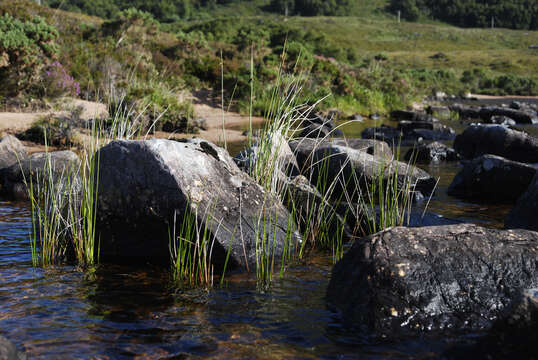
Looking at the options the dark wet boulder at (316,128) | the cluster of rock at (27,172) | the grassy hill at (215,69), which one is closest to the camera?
the dark wet boulder at (316,128)

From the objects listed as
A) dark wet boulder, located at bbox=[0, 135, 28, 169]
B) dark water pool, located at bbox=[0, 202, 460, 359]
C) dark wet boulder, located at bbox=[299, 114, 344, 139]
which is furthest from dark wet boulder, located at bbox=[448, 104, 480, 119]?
dark water pool, located at bbox=[0, 202, 460, 359]

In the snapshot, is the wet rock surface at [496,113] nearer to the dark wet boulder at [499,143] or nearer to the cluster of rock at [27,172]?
the dark wet boulder at [499,143]

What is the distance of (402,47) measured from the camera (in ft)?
311

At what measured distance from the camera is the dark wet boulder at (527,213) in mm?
6121

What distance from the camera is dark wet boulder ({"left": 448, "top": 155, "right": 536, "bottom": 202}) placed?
28.7 ft

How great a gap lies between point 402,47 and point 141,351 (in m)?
96.8

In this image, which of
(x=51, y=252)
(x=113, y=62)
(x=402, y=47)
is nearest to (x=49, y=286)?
(x=51, y=252)

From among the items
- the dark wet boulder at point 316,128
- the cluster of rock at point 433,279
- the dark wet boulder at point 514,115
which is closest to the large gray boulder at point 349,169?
the dark wet boulder at point 316,128

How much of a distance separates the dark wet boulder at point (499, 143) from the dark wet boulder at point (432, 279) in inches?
322

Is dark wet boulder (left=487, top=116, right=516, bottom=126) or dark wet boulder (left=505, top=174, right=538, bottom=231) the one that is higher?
dark wet boulder (left=505, top=174, right=538, bottom=231)

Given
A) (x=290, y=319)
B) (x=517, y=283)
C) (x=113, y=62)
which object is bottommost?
(x=290, y=319)

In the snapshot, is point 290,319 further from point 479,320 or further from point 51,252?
point 51,252

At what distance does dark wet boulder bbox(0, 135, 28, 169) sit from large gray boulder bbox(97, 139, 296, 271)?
4689 mm

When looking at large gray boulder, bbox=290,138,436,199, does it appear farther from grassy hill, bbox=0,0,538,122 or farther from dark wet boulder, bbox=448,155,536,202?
grassy hill, bbox=0,0,538,122
